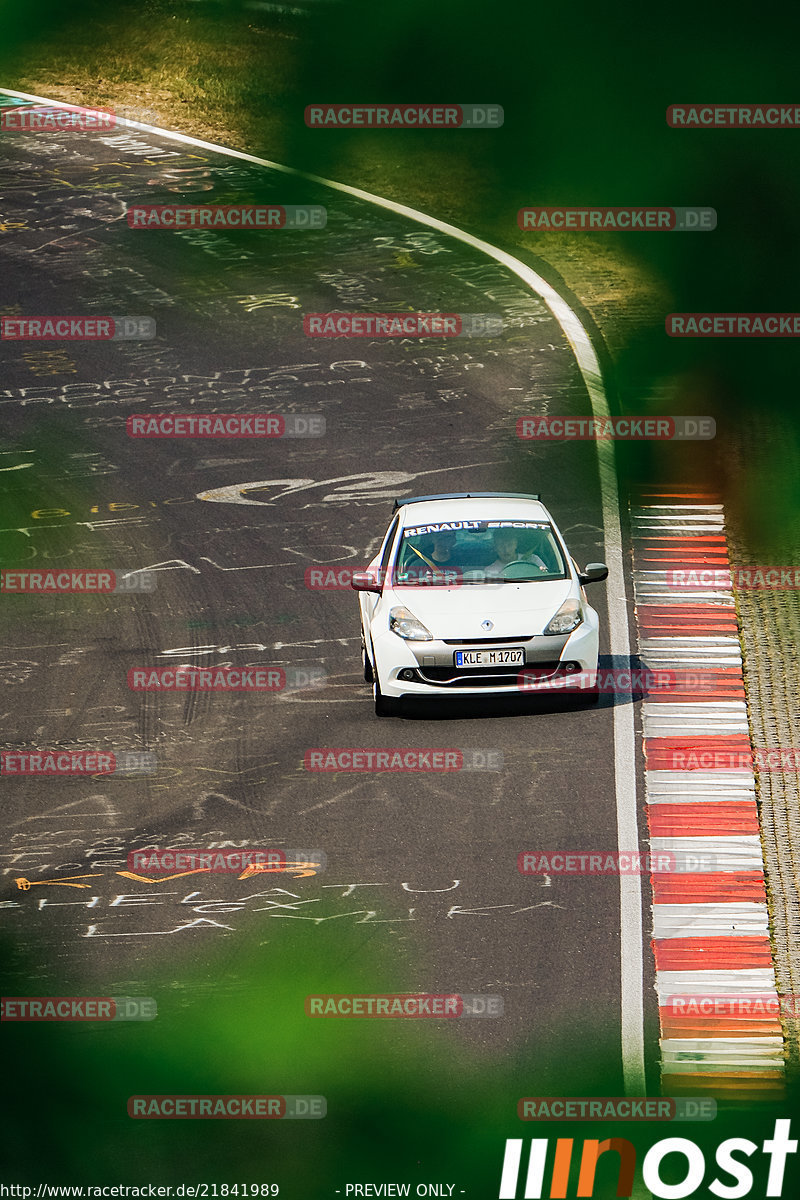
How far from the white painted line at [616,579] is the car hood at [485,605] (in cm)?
155

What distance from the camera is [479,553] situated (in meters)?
17.1

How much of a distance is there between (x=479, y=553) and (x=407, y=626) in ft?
4.52

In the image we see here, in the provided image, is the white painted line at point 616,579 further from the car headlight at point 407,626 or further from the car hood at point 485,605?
the car headlight at point 407,626

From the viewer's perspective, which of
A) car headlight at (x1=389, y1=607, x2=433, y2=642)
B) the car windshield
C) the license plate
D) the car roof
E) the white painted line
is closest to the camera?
the white painted line

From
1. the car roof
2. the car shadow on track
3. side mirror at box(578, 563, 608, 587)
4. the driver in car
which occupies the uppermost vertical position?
the car roof

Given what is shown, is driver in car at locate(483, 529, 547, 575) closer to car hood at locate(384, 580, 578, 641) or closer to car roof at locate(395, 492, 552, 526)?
car roof at locate(395, 492, 552, 526)

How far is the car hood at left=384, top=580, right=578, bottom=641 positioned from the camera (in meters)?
15.9

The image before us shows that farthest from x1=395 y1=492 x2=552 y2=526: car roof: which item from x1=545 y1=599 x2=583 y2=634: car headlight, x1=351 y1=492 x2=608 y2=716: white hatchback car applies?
x1=545 y1=599 x2=583 y2=634: car headlight

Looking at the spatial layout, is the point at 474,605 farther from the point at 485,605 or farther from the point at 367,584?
the point at 367,584

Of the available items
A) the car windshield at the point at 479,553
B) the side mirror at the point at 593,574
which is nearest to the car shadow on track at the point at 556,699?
the side mirror at the point at 593,574

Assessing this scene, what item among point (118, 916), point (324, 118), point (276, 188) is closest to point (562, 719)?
point (118, 916)

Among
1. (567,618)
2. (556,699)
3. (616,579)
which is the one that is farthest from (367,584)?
(616,579)

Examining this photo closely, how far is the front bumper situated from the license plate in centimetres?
4

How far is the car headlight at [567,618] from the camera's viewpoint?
1605 centimetres
